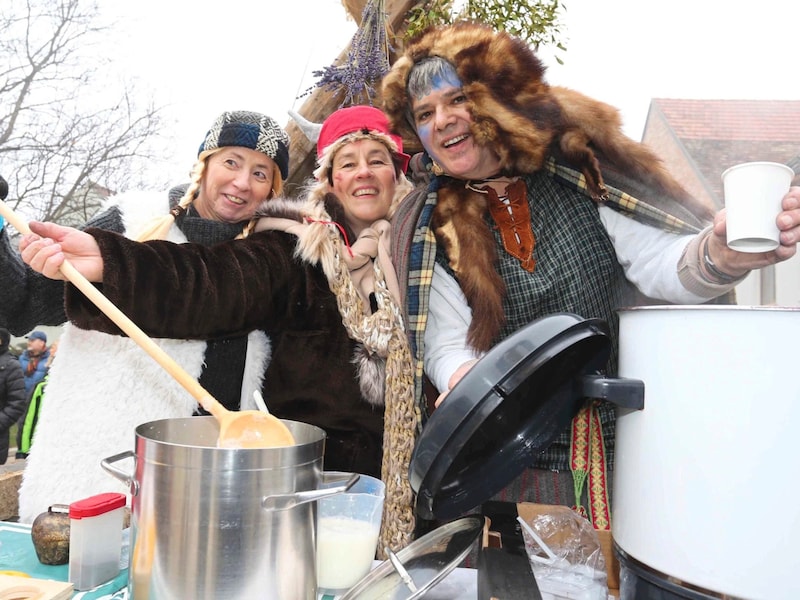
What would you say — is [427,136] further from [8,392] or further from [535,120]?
[8,392]

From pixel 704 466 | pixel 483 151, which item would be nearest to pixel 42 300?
pixel 483 151

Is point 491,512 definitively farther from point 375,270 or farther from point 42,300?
point 42,300

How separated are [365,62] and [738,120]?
1315mm

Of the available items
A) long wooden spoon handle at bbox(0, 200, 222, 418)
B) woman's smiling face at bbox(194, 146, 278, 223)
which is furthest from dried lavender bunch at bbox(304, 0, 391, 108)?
long wooden spoon handle at bbox(0, 200, 222, 418)

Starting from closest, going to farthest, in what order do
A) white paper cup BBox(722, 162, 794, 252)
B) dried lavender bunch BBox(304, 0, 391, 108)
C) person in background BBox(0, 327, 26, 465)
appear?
white paper cup BBox(722, 162, 794, 252) → dried lavender bunch BBox(304, 0, 391, 108) → person in background BBox(0, 327, 26, 465)

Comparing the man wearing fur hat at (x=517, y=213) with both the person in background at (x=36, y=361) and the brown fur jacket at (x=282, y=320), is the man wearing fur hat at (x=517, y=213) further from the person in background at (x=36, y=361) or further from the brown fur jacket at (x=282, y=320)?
the person in background at (x=36, y=361)

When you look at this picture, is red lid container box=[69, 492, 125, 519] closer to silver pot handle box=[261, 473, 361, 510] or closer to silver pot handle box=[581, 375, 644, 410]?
silver pot handle box=[261, 473, 361, 510]

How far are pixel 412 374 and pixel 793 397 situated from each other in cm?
87

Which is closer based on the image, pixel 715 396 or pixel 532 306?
pixel 715 396

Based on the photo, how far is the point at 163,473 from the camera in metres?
0.56

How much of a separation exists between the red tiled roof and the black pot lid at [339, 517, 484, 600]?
115 centimetres

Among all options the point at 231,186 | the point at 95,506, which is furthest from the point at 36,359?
the point at 95,506

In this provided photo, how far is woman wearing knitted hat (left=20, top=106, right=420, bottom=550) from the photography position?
3.78ft

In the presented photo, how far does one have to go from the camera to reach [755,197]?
64cm
